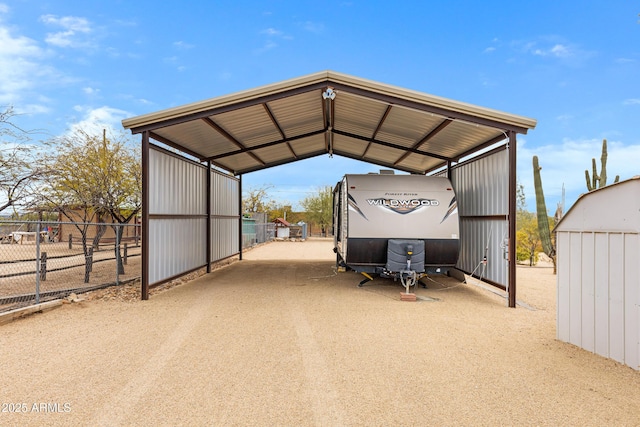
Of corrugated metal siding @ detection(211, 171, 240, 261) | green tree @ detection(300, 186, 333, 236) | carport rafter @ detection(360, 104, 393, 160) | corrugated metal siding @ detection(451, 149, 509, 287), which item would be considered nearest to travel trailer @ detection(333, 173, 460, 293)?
corrugated metal siding @ detection(451, 149, 509, 287)

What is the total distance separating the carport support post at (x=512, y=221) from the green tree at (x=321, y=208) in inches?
1216

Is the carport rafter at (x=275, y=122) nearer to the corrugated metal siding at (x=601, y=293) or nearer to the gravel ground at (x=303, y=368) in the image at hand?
the gravel ground at (x=303, y=368)

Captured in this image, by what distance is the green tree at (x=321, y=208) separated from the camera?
40062 mm

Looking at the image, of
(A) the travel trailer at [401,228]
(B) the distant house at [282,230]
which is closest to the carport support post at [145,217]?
(A) the travel trailer at [401,228]

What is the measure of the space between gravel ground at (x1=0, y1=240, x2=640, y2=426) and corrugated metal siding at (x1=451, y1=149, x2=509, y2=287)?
159 cm

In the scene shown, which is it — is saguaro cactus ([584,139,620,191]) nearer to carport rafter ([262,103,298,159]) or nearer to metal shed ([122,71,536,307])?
metal shed ([122,71,536,307])

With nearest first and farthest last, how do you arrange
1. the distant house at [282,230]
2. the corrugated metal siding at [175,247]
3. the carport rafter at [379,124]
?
1. the corrugated metal siding at [175,247]
2. the carport rafter at [379,124]
3. the distant house at [282,230]

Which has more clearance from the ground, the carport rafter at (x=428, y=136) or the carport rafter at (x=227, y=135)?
the carport rafter at (x=227, y=135)

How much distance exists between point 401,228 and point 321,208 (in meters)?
30.9

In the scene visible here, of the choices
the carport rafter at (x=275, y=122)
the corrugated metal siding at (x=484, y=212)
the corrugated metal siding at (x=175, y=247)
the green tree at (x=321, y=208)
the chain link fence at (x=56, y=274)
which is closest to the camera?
the chain link fence at (x=56, y=274)

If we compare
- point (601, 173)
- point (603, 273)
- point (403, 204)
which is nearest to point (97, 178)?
point (403, 204)

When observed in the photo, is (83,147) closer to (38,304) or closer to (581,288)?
(38,304)

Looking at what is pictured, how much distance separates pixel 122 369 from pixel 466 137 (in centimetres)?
883

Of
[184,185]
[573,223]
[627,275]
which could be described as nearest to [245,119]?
[184,185]
